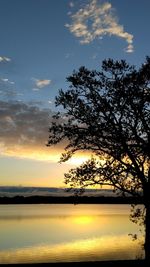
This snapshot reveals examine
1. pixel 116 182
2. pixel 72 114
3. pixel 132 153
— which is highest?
pixel 72 114

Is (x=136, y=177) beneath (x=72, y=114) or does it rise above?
beneath

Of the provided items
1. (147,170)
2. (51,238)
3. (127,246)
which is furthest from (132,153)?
(51,238)

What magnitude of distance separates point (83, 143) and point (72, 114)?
2.12m

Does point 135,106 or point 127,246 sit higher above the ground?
point 135,106

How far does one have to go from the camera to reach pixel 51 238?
74438mm

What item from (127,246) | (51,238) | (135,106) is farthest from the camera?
(51,238)

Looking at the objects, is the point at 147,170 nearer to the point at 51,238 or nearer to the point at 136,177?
the point at 136,177

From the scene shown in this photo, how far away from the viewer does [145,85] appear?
100ft

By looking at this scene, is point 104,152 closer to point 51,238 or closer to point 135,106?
point 135,106

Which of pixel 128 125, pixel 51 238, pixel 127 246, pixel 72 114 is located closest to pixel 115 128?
pixel 128 125

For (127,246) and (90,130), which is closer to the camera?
(90,130)

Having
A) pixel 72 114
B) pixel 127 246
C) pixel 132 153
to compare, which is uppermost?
pixel 72 114

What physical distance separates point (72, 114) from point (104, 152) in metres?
3.40

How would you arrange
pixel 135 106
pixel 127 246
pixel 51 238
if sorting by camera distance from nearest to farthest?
pixel 135 106, pixel 127 246, pixel 51 238
